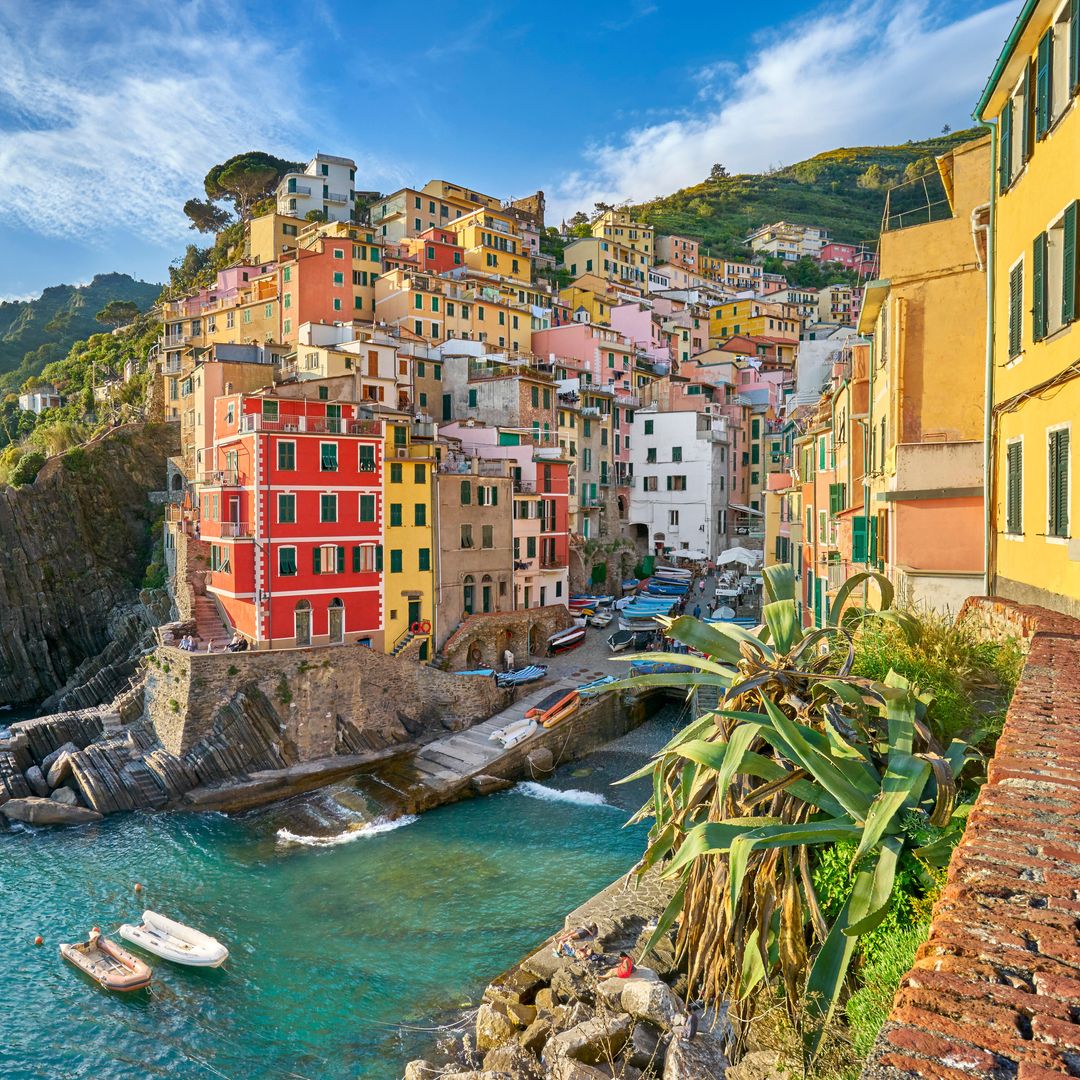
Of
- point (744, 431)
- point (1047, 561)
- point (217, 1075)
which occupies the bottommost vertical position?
point (217, 1075)

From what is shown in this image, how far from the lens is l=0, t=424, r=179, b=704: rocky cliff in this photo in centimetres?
4959

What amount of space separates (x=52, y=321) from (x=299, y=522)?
98876mm

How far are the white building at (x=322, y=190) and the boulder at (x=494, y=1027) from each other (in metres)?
80.1

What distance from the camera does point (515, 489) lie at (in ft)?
145

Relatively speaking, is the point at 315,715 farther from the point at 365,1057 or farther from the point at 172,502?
the point at 172,502

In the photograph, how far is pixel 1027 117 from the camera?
10648 millimetres

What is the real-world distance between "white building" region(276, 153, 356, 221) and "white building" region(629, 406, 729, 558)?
144ft

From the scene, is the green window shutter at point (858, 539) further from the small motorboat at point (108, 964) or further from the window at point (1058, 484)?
the small motorboat at point (108, 964)

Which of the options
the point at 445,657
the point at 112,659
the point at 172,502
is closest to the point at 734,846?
the point at 445,657

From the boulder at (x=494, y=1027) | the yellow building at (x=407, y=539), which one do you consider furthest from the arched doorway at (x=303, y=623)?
the boulder at (x=494, y=1027)

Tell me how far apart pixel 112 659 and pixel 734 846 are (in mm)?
47678

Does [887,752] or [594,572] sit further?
→ [594,572]

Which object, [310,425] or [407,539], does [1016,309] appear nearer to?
[310,425]

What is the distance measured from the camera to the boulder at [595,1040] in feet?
34.1
